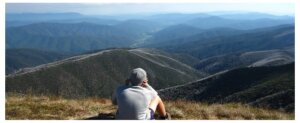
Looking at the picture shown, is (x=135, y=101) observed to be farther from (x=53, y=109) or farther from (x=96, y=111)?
(x=53, y=109)

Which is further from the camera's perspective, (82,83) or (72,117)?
(82,83)

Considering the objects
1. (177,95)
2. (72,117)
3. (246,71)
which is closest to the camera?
(72,117)

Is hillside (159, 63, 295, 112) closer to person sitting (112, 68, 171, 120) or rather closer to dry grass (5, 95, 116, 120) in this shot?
dry grass (5, 95, 116, 120)

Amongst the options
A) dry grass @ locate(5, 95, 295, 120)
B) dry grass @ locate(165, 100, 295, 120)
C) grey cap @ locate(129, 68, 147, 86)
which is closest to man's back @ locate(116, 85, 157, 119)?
grey cap @ locate(129, 68, 147, 86)

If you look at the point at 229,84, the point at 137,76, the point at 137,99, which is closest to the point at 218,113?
the point at 137,99

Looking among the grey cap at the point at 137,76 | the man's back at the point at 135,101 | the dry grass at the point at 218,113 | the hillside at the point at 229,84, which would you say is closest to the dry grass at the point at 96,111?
the dry grass at the point at 218,113

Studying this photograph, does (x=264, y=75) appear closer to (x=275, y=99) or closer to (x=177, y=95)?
(x=177, y=95)

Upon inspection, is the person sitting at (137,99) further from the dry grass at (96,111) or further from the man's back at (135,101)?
the dry grass at (96,111)
